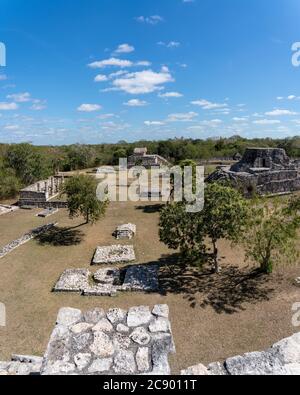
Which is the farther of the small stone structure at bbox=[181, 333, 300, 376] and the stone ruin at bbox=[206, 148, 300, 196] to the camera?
the stone ruin at bbox=[206, 148, 300, 196]

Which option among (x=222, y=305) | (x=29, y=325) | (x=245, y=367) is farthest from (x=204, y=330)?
(x=29, y=325)

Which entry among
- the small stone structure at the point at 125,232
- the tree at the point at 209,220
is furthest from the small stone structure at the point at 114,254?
the tree at the point at 209,220

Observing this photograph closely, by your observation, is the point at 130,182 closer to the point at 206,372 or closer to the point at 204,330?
the point at 204,330

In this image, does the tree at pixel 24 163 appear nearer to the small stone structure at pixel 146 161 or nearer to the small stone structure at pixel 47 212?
the small stone structure at pixel 47 212

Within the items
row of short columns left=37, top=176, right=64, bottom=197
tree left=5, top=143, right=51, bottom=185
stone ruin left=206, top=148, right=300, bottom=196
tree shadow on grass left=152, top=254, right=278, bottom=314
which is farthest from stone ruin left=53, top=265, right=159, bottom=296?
tree left=5, top=143, right=51, bottom=185

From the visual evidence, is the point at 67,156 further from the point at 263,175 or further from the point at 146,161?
the point at 263,175

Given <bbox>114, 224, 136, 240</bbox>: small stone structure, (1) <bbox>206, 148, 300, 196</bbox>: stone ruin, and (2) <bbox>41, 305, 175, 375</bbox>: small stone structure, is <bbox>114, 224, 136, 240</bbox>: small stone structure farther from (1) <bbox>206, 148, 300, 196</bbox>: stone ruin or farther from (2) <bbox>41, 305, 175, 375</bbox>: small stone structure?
(2) <bbox>41, 305, 175, 375</bbox>: small stone structure
